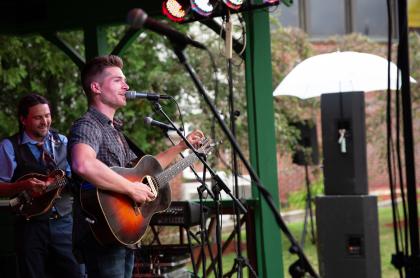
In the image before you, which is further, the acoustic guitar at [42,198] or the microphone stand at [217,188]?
the acoustic guitar at [42,198]

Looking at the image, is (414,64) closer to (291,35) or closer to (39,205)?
(291,35)

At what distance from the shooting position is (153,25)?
7.79ft

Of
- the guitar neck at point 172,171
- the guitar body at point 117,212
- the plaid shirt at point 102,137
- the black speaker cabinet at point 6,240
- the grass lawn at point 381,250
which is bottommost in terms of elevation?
the grass lawn at point 381,250

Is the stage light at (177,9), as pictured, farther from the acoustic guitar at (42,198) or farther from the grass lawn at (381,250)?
the grass lawn at (381,250)

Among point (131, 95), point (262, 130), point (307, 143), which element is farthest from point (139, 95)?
point (307, 143)

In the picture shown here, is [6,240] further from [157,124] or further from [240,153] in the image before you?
[240,153]

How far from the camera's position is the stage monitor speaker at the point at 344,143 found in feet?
18.2

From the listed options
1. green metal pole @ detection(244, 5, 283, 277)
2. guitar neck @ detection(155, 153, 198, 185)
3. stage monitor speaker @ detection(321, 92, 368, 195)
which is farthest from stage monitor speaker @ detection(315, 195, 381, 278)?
guitar neck @ detection(155, 153, 198, 185)

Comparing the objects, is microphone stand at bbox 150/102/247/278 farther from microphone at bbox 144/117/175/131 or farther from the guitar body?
the guitar body

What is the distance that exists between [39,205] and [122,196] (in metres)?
1.28

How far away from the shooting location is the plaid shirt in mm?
3652

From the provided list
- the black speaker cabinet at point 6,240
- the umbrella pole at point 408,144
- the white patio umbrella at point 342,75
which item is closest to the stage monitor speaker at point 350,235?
the white patio umbrella at point 342,75

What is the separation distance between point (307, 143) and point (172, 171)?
834 centimetres

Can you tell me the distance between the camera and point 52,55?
1011 centimetres
